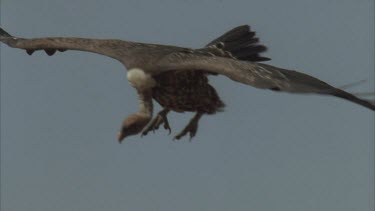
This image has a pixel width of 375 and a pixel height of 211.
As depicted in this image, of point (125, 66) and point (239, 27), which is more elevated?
point (239, 27)

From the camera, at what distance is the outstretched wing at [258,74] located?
5.11 m

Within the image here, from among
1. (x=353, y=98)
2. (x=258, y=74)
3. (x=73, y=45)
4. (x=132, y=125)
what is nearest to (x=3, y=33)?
(x=73, y=45)

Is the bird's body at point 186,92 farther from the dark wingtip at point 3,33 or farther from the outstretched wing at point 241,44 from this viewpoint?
the dark wingtip at point 3,33

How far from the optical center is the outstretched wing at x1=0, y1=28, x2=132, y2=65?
6.31 metres

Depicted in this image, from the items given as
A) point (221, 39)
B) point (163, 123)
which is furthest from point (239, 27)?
point (163, 123)

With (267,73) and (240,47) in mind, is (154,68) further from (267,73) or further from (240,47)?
(240,47)

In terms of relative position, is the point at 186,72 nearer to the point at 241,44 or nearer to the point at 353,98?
the point at 241,44

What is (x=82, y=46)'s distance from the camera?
6523 millimetres

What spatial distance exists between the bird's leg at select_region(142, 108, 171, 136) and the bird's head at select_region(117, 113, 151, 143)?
28 cm

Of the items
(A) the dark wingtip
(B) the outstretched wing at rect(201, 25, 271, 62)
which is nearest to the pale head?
(B) the outstretched wing at rect(201, 25, 271, 62)

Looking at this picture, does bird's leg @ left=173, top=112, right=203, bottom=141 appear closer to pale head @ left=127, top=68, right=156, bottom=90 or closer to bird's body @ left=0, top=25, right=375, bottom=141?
bird's body @ left=0, top=25, right=375, bottom=141

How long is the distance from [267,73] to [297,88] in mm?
447

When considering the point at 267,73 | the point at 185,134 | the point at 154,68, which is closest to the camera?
the point at 267,73

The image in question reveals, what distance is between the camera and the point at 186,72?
19.9ft
